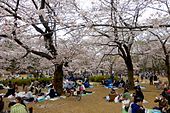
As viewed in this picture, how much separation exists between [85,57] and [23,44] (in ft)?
29.3

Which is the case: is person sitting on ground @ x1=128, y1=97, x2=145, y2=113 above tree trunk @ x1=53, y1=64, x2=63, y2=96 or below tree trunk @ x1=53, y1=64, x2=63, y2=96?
below

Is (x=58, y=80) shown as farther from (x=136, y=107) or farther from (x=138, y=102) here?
(x=136, y=107)

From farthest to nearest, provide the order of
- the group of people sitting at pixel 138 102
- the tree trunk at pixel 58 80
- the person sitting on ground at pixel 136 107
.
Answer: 1. the tree trunk at pixel 58 80
2. the group of people sitting at pixel 138 102
3. the person sitting on ground at pixel 136 107

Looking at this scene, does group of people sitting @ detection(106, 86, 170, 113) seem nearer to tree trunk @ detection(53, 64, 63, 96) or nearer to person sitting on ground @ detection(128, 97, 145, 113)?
person sitting on ground @ detection(128, 97, 145, 113)

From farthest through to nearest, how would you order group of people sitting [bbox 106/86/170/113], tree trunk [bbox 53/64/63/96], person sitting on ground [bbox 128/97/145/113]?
1. tree trunk [bbox 53/64/63/96]
2. group of people sitting [bbox 106/86/170/113]
3. person sitting on ground [bbox 128/97/145/113]

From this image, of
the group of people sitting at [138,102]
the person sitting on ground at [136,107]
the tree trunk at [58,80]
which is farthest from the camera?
the tree trunk at [58,80]

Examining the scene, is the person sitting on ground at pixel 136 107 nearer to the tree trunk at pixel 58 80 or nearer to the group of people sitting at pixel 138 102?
the group of people sitting at pixel 138 102

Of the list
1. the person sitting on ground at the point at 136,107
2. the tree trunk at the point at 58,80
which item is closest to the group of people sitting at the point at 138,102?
the person sitting on ground at the point at 136,107

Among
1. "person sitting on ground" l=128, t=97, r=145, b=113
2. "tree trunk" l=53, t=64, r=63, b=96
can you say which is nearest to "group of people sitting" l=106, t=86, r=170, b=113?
"person sitting on ground" l=128, t=97, r=145, b=113

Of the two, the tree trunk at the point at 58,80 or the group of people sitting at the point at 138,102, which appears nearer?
the group of people sitting at the point at 138,102

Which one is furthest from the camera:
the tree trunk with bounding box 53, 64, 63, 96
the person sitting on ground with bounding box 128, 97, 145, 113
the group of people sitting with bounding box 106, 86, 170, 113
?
the tree trunk with bounding box 53, 64, 63, 96

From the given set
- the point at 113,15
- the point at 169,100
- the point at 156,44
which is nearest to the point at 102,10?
the point at 113,15

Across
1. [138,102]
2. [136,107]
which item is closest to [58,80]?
[138,102]

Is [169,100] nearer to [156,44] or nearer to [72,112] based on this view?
[72,112]
